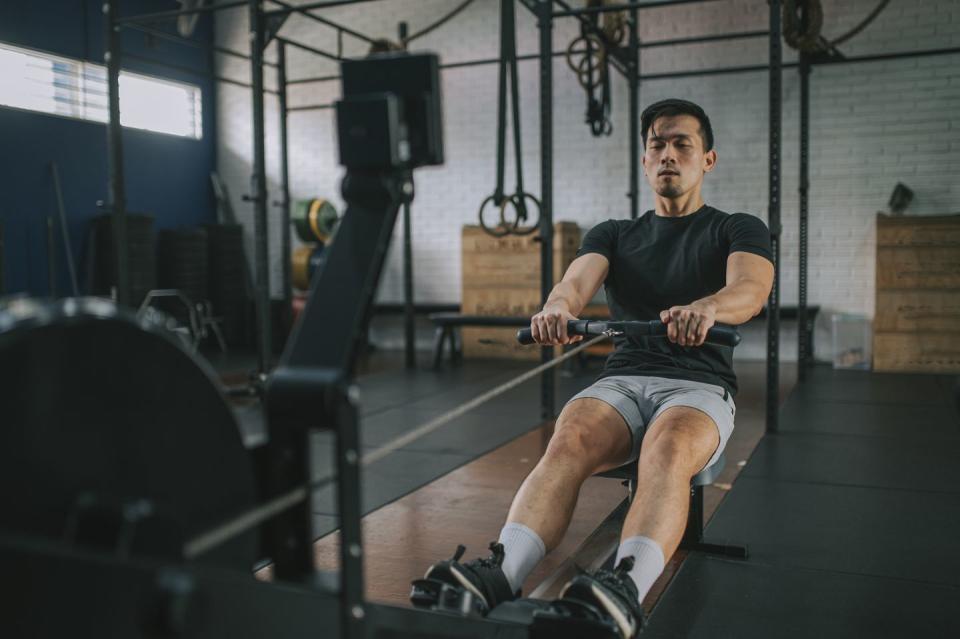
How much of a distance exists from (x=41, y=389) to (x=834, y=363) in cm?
667

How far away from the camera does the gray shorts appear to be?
212 cm

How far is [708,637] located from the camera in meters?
2.04

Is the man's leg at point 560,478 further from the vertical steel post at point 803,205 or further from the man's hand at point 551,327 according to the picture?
the vertical steel post at point 803,205

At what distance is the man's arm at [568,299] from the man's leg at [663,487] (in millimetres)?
322

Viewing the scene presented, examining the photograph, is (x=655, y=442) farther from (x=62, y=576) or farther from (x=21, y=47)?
(x=21, y=47)

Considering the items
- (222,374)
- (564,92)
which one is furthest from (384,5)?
(222,374)

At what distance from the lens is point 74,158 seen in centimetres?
773

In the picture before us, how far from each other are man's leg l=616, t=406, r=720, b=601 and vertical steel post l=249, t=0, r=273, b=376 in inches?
137

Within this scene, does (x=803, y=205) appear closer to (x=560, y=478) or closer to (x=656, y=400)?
(x=656, y=400)

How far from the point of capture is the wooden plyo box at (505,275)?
23.8ft

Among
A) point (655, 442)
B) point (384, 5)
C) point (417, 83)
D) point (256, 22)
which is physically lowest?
point (655, 442)

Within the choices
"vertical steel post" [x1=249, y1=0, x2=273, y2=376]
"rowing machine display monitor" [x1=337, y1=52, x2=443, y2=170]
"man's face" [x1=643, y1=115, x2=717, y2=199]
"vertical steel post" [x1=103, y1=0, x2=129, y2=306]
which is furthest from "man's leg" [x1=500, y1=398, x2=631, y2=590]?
"vertical steel post" [x1=103, y1=0, x2=129, y2=306]

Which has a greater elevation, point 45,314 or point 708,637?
point 45,314

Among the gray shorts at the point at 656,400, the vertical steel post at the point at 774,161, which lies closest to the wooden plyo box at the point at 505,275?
the vertical steel post at the point at 774,161
